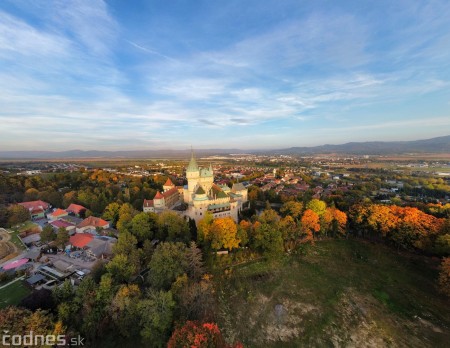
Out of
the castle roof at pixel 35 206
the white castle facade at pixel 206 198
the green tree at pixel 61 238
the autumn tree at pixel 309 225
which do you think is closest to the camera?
the green tree at pixel 61 238

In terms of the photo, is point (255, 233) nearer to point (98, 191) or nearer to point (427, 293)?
point (427, 293)

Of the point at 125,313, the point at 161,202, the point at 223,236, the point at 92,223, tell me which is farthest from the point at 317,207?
the point at 92,223

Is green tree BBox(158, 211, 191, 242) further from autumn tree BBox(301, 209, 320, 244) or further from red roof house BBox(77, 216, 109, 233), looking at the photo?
autumn tree BBox(301, 209, 320, 244)

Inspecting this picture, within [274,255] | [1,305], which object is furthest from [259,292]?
[1,305]

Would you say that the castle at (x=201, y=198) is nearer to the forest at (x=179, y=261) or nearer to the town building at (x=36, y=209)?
the forest at (x=179, y=261)

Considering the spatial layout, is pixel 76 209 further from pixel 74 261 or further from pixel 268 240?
pixel 268 240

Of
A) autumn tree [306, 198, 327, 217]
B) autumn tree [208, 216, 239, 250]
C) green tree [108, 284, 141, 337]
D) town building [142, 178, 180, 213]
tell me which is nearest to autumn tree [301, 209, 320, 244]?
autumn tree [306, 198, 327, 217]

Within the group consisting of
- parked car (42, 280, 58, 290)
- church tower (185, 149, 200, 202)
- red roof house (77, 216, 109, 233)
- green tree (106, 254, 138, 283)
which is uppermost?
church tower (185, 149, 200, 202)

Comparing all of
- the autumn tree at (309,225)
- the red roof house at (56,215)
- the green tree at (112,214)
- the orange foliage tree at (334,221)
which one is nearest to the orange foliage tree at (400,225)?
the orange foliage tree at (334,221)
